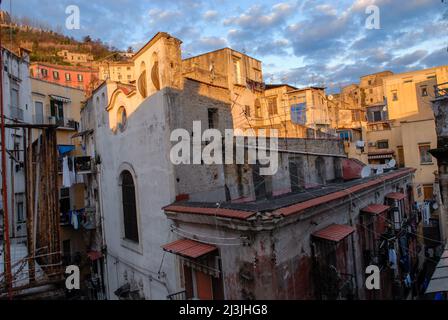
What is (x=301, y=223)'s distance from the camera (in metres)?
8.64

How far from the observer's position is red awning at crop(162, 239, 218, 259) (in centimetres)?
848

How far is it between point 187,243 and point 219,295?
5.88 ft

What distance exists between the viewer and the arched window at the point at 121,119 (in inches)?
567

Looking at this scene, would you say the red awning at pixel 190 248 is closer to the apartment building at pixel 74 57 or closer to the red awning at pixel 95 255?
the red awning at pixel 95 255

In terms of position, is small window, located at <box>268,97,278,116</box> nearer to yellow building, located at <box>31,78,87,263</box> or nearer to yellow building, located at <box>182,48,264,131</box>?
yellow building, located at <box>182,48,264,131</box>

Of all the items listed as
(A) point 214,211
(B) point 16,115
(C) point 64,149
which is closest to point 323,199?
(A) point 214,211

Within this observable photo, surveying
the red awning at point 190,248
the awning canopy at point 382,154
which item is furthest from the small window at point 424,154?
the red awning at point 190,248

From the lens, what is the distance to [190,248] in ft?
29.2

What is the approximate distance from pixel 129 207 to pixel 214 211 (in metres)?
7.46

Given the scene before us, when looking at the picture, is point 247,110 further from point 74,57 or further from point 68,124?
point 74,57

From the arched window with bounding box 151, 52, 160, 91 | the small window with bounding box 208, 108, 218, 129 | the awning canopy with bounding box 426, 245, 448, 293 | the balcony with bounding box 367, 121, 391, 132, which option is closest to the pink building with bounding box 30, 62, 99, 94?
the balcony with bounding box 367, 121, 391, 132

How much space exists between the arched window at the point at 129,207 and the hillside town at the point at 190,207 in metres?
0.09

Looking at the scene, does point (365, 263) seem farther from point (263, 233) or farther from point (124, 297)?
point (124, 297)

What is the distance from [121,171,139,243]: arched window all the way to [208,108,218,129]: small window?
4.59m
